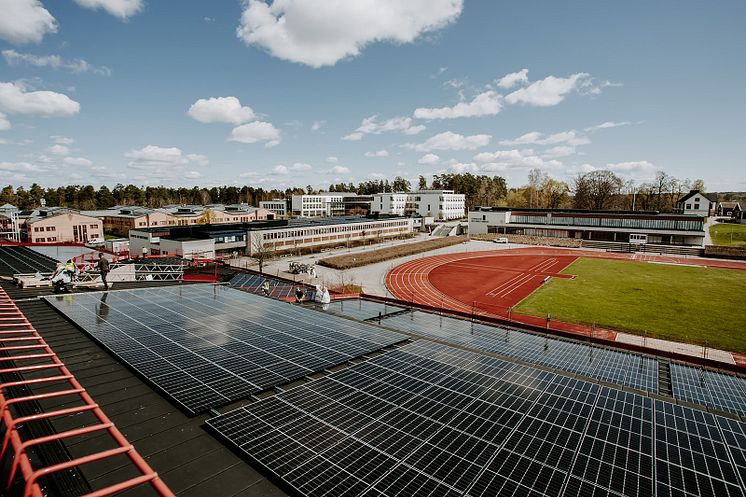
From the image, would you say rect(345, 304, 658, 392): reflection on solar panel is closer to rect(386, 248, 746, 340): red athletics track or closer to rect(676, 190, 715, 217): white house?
rect(386, 248, 746, 340): red athletics track

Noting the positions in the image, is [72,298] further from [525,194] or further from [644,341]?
[525,194]

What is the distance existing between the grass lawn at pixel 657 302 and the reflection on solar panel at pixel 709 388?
950 cm

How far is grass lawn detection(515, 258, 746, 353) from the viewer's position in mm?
31516

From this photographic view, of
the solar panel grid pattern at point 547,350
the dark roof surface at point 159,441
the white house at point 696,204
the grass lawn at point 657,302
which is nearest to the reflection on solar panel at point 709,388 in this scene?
the solar panel grid pattern at point 547,350

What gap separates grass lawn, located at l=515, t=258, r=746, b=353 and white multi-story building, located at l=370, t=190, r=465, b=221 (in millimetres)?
77580

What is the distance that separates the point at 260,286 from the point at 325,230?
1830 inches

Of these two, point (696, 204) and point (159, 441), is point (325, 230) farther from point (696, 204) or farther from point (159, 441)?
point (696, 204)

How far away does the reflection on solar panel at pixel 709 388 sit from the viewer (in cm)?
1269

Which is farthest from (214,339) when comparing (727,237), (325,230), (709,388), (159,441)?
(727,237)

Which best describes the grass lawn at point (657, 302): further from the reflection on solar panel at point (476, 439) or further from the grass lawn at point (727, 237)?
the grass lawn at point (727, 237)

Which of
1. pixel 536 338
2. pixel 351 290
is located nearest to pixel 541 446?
pixel 536 338

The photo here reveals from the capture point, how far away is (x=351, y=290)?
4316 centimetres

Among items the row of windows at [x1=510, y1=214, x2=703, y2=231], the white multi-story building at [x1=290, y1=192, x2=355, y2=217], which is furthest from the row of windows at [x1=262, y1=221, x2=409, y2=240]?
the white multi-story building at [x1=290, y1=192, x2=355, y2=217]

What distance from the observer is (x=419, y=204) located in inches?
5458
